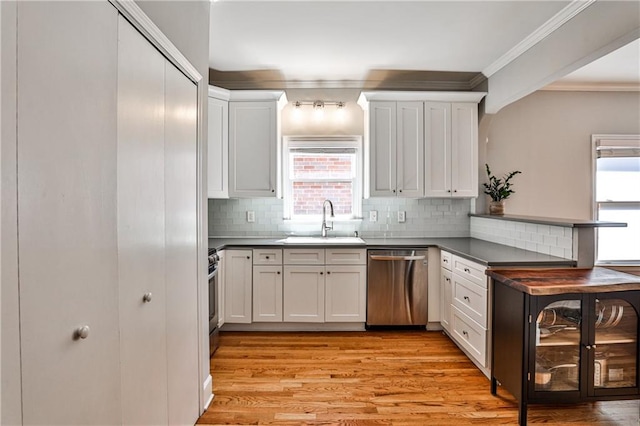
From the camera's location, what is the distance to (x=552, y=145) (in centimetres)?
413

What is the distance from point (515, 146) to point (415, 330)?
2.51m

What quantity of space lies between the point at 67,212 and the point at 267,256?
101 inches

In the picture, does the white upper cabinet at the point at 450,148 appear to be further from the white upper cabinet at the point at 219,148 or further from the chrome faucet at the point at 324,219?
the white upper cabinet at the point at 219,148

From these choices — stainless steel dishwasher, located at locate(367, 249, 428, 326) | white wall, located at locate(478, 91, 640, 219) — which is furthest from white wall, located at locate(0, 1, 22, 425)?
white wall, located at locate(478, 91, 640, 219)

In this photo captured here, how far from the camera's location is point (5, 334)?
79 cm

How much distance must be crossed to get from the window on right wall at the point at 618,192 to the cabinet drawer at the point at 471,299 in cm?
236

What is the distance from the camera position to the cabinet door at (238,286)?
3488mm

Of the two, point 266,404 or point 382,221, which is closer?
point 266,404

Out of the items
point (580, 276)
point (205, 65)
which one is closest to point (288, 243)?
point (205, 65)

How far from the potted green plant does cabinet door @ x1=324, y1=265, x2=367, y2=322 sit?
1675 millimetres

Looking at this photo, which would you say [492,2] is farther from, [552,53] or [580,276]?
[580,276]

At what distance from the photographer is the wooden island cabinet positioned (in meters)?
1.93

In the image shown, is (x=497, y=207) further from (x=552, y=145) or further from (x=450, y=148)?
(x=552, y=145)

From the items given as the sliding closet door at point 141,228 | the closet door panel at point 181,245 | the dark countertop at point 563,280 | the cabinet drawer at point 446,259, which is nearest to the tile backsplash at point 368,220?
the cabinet drawer at point 446,259
